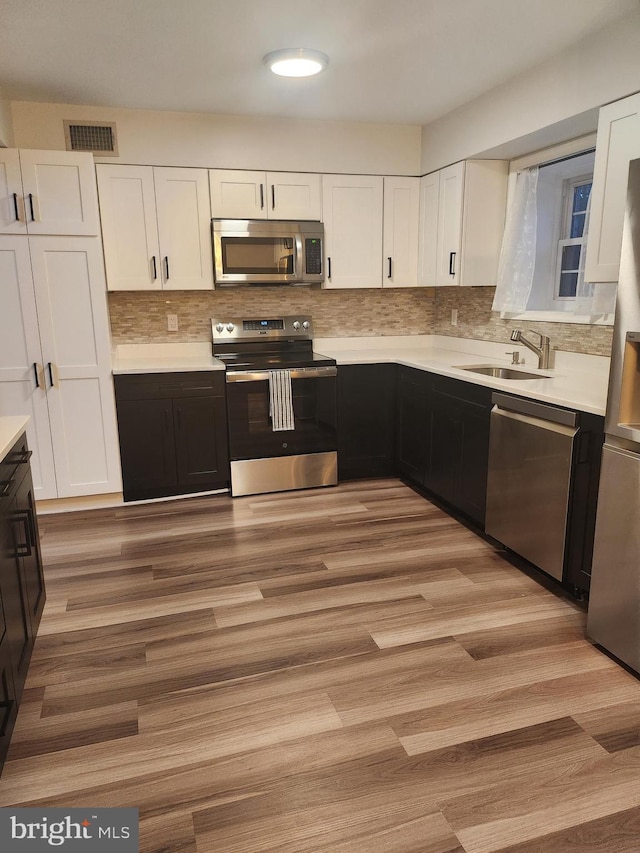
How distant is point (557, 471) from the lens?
2.58 metres

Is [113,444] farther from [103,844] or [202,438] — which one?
[103,844]

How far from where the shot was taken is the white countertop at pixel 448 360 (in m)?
2.81

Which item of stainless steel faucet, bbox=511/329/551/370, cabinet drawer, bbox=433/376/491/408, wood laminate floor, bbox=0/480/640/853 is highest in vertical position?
stainless steel faucet, bbox=511/329/551/370

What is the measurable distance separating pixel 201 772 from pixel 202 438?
2.43m

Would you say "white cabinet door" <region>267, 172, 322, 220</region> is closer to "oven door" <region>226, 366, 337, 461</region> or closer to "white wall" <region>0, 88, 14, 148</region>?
"oven door" <region>226, 366, 337, 461</region>

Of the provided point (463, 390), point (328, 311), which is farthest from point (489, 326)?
point (328, 311)

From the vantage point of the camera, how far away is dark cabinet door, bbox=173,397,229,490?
12.6 feet

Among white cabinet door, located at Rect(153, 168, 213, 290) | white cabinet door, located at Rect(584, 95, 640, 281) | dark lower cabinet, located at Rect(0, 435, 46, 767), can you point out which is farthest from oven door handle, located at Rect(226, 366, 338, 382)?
white cabinet door, located at Rect(584, 95, 640, 281)

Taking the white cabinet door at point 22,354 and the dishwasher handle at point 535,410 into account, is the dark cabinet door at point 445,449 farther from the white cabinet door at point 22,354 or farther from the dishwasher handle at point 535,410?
the white cabinet door at point 22,354

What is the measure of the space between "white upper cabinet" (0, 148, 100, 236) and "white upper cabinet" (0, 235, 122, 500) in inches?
3.0

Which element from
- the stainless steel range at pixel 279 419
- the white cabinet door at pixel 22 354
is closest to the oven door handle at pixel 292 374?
the stainless steel range at pixel 279 419

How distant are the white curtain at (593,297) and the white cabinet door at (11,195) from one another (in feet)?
9.97

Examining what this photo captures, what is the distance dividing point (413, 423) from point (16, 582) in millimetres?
2671

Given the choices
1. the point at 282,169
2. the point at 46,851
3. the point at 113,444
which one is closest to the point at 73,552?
the point at 113,444
